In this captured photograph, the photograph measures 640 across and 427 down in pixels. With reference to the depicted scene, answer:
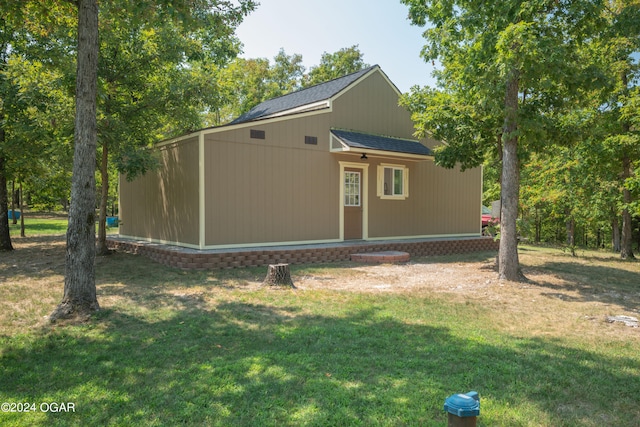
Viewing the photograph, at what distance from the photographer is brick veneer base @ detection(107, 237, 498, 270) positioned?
361 inches

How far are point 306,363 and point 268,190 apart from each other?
7.16 metres

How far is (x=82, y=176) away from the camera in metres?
5.39

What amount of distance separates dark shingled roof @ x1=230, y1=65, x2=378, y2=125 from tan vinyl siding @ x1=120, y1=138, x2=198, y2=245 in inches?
75.8

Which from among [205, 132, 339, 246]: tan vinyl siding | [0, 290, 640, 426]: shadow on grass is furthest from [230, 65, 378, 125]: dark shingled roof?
[0, 290, 640, 426]: shadow on grass

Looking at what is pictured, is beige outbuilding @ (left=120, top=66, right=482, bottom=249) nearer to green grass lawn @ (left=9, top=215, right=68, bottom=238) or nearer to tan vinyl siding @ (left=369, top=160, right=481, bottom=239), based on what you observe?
tan vinyl siding @ (left=369, top=160, right=481, bottom=239)

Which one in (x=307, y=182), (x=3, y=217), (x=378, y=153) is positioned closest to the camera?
(x=307, y=182)

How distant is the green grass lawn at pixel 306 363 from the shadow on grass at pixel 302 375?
0.6 inches

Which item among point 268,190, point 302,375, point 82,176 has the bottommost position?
point 302,375

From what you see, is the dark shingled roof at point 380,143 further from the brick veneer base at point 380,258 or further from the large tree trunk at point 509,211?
the large tree trunk at point 509,211

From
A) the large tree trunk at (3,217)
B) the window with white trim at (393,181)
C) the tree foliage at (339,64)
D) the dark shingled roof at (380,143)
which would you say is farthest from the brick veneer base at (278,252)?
the tree foliage at (339,64)

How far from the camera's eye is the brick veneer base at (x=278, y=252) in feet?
30.1

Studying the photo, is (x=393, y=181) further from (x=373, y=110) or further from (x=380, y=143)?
(x=373, y=110)


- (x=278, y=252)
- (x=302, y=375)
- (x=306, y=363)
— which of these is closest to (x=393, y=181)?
(x=278, y=252)

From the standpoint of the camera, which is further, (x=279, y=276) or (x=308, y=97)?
(x=308, y=97)
